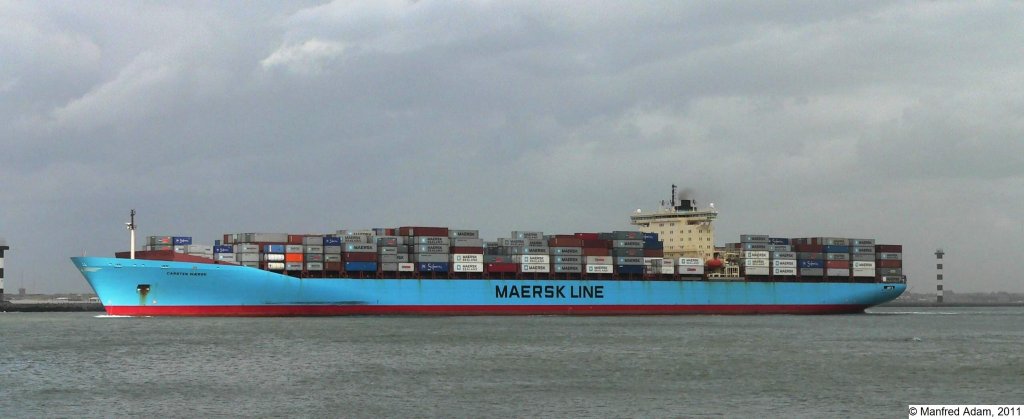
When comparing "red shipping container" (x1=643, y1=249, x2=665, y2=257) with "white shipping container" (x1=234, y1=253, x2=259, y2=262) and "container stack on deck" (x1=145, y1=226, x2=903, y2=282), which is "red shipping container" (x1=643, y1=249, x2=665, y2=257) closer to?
"container stack on deck" (x1=145, y1=226, x2=903, y2=282)

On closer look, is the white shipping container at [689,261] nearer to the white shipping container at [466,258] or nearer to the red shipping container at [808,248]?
the red shipping container at [808,248]

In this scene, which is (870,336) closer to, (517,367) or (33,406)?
(517,367)

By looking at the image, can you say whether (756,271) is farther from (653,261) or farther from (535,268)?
(535,268)

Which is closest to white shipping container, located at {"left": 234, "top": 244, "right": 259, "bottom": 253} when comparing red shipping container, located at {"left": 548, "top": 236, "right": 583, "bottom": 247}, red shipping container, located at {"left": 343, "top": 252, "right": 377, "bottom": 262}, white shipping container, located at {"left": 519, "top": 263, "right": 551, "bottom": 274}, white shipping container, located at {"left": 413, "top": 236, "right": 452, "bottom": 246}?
red shipping container, located at {"left": 343, "top": 252, "right": 377, "bottom": 262}

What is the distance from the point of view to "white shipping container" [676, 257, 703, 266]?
281 ft

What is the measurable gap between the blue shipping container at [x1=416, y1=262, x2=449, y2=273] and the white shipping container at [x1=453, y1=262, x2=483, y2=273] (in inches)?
27.6

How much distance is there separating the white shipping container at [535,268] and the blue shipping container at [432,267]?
18.5 feet

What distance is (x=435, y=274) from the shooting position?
251ft

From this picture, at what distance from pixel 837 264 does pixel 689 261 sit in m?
12.9

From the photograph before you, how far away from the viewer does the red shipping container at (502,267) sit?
78037 mm

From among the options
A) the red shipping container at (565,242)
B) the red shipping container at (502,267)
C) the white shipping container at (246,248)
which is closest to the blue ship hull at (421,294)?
the red shipping container at (502,267)

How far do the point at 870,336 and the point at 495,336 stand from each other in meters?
20.8

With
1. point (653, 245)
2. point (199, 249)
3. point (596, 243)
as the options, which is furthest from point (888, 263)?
point (199, 249)

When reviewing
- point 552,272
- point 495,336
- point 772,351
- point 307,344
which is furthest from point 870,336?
point 307,344
